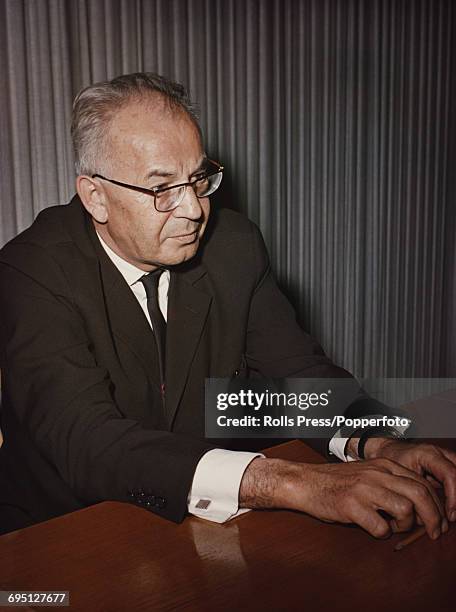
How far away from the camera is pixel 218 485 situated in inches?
45.0

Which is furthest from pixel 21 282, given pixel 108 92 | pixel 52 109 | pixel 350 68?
pixel 350 68

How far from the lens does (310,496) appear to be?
1096 mm

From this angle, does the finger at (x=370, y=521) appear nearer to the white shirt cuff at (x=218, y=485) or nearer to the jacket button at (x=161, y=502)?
the white shirt cuff at (x=218, y=485)

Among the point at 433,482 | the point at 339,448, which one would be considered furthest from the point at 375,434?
the point at 433,482

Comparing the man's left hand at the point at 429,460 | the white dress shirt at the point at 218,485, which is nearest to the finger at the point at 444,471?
the man's left hand at the point at 429,460

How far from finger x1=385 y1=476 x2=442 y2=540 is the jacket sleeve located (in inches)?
13.9

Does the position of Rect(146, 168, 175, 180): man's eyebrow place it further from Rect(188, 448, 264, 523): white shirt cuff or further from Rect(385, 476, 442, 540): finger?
Rect(385, 476, 442, 540): finger

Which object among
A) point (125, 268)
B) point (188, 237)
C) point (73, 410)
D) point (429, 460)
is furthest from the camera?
point (125, 268)

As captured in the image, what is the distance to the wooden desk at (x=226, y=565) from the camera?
881mm

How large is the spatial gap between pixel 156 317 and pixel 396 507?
33.5 inches

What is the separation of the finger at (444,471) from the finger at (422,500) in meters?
0.09

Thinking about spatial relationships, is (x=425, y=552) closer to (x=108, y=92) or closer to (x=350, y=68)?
(x=108, y=92)

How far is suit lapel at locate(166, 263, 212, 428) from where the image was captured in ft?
5.54

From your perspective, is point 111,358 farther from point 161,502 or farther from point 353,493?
point 353,493
